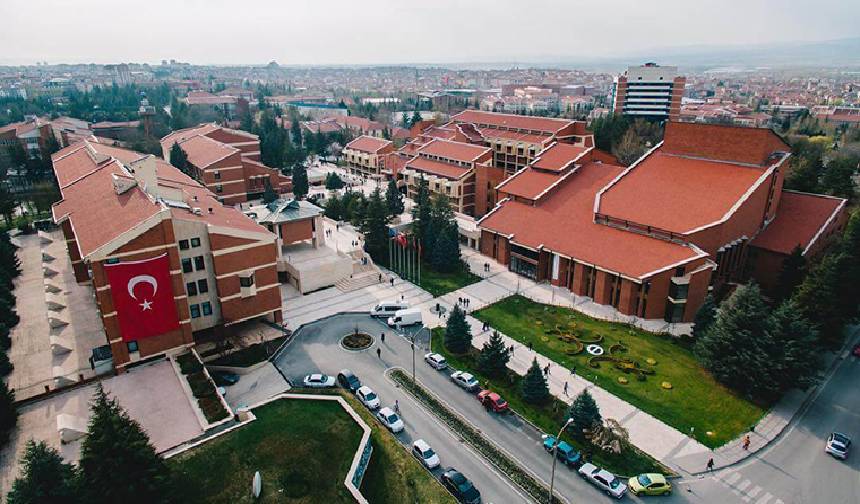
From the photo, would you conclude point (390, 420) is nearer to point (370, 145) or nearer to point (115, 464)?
point (115, 464)

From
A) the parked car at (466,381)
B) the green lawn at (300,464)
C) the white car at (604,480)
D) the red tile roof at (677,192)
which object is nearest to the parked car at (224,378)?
the green lawn at (300,464)

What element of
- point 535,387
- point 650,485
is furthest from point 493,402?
point 650,485

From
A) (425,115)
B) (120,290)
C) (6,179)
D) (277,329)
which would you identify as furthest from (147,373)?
(425,115)

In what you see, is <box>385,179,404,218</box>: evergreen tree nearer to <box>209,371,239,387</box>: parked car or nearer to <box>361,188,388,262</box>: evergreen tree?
<box>361,188,388,262</box>: evergreen tree

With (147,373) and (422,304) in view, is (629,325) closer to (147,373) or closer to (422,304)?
(422,304)

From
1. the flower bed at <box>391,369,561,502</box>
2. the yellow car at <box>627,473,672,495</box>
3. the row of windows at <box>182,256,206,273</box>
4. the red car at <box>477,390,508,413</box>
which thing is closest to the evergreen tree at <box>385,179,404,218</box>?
the row of windows at <box>182,256,206,273</box>
